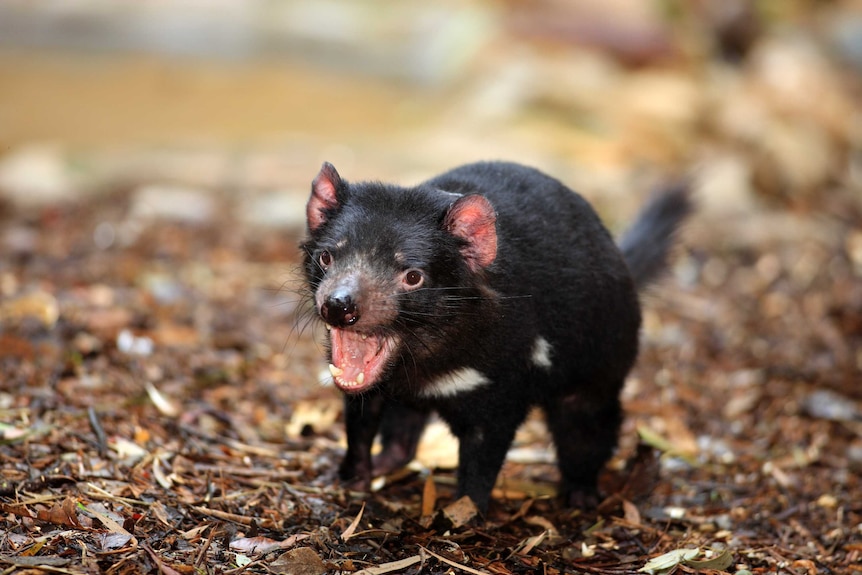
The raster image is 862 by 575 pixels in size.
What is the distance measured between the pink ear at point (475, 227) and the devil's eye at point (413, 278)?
0.51 feet

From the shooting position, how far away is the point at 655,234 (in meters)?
3.86

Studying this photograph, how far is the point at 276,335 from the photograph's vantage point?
5020 mm

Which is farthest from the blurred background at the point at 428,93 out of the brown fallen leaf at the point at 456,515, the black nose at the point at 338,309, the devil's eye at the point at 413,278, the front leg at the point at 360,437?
the black nose at the point at 338,309

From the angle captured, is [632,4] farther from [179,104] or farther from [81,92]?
[81,92]

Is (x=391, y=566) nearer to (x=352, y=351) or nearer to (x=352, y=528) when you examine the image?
(x=352, y=528)

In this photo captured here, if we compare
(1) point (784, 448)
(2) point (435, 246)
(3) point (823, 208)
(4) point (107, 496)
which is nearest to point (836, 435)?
(1) point (784, 448)

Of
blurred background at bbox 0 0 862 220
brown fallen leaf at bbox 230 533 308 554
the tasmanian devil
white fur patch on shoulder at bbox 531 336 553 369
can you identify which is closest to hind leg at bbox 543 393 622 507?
the tasmanian devil

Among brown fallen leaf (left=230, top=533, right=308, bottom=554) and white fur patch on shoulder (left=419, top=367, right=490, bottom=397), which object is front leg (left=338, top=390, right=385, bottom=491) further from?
brown fallen leaf (left=230, top=533, right=308, bottom=554)

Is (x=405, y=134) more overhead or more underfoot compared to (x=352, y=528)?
more overhead

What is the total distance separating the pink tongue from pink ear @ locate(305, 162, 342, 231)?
1.16 feet

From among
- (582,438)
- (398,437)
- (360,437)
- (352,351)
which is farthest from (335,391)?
(352,351)

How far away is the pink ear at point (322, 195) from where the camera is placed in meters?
2.83

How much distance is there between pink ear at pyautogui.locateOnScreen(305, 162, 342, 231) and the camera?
2.83 metres

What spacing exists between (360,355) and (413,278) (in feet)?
0.88
